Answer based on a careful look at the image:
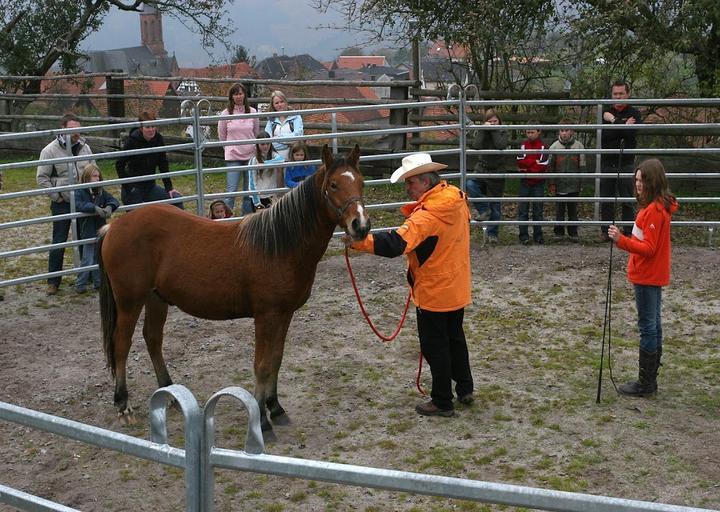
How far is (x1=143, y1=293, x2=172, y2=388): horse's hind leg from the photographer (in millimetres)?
5984

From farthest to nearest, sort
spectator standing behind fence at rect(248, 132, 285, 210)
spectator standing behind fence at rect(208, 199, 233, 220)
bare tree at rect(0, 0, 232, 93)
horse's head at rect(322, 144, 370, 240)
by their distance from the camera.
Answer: bare tree at rect(0, 0, 232, 93)
spectator standing behind fence at rect(248, 132, 285, 210)
spectator standing behind fence at rect(208, 199, 233, 220)
horse's head at rect(322, 144, 370, 240)

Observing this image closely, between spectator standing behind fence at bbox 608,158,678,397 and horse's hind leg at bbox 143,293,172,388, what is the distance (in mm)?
2992

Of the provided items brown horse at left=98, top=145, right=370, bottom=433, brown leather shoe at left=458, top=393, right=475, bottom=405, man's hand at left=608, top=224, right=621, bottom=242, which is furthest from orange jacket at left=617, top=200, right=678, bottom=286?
brown horse at left=98, top=145, right=370, bottom=433

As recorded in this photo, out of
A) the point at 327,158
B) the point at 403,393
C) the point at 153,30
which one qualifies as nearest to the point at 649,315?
the point at 403,393

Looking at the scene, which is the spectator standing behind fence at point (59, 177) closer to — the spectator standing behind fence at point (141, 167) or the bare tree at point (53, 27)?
the spectator standing behind fence at point (141, 167)

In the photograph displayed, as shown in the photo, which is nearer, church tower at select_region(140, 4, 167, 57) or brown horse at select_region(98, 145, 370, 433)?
brown horse at select_region(98, 145, 370, 433)

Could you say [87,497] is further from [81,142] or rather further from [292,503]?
[81,142]

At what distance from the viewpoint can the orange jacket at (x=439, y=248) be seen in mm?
5602

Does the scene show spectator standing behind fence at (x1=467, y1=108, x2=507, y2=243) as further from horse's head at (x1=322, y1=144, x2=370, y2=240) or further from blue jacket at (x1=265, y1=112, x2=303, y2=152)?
horse's head at (x1=322, y1=144, x2=370, y2=240)

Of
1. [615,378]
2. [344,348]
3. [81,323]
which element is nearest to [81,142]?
[81,323]

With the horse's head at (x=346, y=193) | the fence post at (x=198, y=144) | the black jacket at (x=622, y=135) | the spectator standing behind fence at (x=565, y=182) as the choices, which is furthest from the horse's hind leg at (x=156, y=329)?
the black jacket at (x=622, y=135)

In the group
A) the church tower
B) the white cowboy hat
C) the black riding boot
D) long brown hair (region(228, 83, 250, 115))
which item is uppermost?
the church tower

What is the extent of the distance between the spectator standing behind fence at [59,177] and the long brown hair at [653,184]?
5.23m

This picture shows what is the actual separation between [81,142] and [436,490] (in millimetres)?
7725
